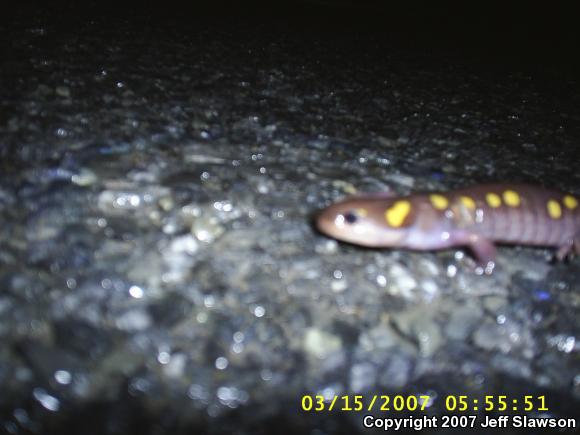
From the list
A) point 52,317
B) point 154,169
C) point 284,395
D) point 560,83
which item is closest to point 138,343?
point 52,317

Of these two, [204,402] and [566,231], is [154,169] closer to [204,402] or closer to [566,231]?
[204,402]

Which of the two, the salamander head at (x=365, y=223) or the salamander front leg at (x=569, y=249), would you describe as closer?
the salamander head at (x=365, y=223)

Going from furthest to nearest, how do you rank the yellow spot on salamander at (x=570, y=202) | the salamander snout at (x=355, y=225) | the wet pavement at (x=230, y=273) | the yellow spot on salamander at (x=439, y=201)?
the yellow spot on salamander at (x=570, y=202) < the yellow spot on salamander at (x=439, y=201) < the salamander snout at (x=355, y=225) < the wet pavement at (x=230, y=273)


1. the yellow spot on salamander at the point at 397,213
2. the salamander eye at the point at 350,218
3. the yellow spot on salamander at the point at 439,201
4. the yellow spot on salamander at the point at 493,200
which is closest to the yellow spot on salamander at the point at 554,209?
the yellow spot on salamander at the point at 493,200

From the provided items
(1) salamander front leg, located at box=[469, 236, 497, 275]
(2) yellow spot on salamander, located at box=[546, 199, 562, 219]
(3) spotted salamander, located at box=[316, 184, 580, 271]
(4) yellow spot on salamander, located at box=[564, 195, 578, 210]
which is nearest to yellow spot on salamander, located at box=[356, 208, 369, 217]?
(3) spotted salamander, located at box=[316, 184, 580, 271]

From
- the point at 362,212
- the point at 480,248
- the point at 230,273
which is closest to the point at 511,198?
the point at 480,248

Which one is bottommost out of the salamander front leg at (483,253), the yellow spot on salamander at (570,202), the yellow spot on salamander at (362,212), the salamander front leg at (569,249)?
the salamander front leg at (569,249)

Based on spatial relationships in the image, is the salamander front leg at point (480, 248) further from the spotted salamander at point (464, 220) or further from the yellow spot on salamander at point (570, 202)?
the yellow spot on salamander at point (570, 202)
